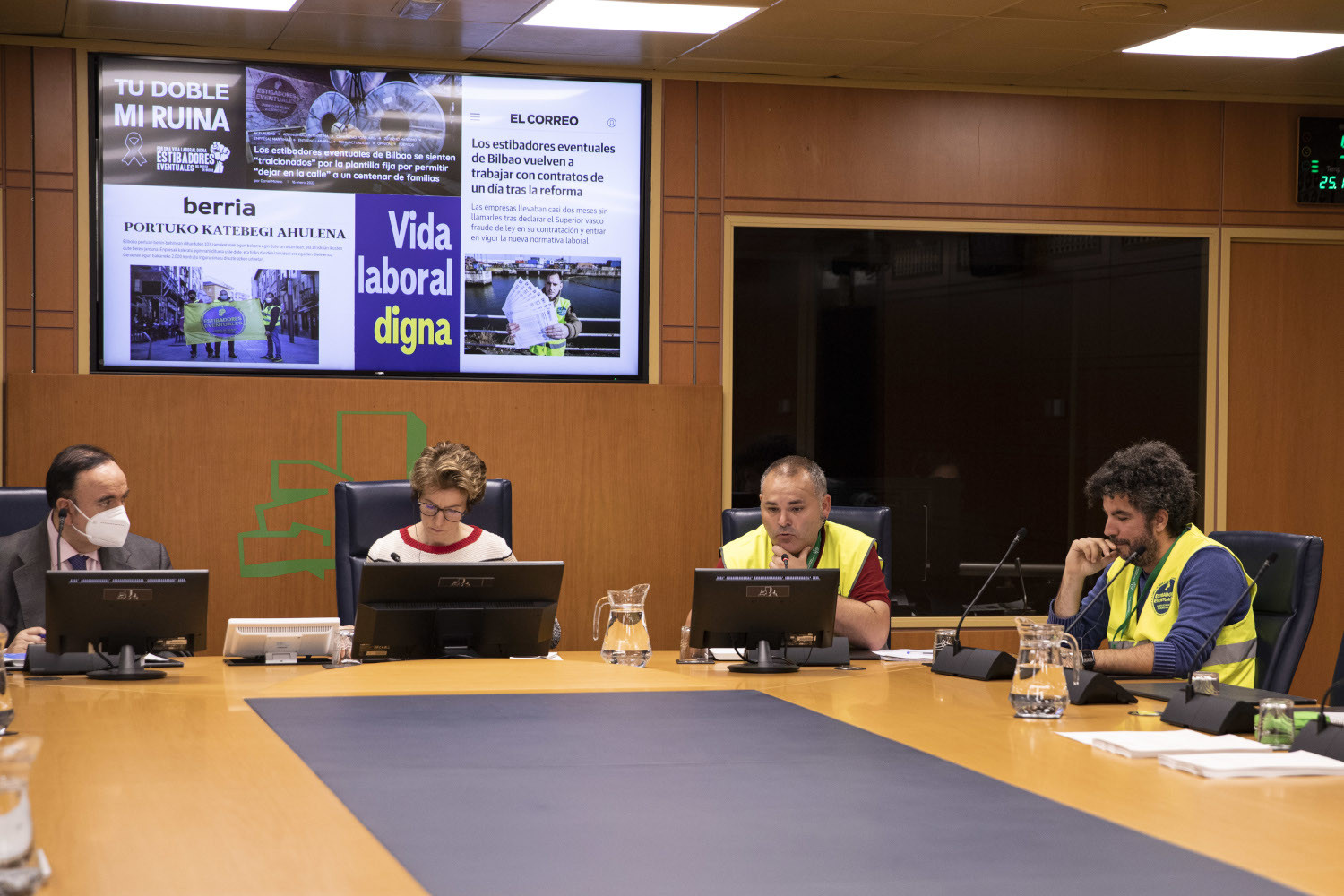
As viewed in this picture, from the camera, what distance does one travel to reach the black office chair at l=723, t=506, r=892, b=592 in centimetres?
468

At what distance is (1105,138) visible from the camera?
632 cm

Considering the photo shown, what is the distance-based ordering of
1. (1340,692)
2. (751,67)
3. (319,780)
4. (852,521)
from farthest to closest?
(751,67), (852,521), (1340,692), (319,780)

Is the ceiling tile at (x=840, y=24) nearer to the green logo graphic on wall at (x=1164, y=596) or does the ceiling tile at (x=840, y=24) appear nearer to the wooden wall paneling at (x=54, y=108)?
the green logo graphic on wall at (x=1164, y=596)

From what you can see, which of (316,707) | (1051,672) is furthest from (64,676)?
(1051,672)

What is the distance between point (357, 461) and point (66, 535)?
1606mm

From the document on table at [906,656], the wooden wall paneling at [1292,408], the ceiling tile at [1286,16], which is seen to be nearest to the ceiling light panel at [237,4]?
the document on table at [906,656]

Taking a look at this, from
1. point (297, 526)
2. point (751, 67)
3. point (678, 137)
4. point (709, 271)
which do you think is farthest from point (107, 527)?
point (751, 67)

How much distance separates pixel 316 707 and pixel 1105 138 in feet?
15.1

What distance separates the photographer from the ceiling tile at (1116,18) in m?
4.86

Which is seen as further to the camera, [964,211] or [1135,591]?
[964,211]

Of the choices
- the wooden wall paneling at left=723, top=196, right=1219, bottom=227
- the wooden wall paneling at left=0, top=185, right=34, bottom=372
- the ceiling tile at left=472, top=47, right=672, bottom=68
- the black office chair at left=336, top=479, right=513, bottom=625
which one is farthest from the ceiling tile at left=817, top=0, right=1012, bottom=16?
the wooden wall paneling at left=0, top=185, right=34, bottom=372

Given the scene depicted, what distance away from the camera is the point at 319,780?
7.61 ft

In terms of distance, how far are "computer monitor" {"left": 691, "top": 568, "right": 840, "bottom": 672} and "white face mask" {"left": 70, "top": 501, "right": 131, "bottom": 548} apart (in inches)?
66.4

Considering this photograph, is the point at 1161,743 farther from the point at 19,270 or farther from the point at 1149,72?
the point at 19,270
